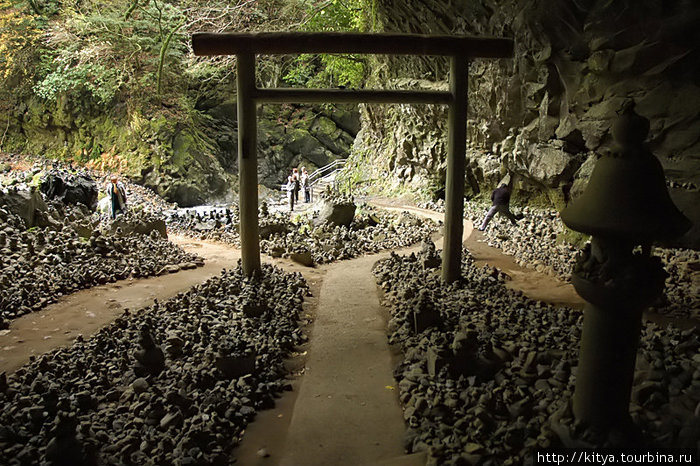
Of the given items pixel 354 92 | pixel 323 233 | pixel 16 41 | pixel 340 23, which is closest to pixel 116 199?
pixel 323 233

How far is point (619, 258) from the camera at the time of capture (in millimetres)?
2426

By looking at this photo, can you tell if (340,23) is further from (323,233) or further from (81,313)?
(81,313)

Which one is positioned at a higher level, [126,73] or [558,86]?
[126,73]

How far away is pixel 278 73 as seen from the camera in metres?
23.1

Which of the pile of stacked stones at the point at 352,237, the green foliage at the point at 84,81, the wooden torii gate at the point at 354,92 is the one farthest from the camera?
the green foliage at the point at 84,81

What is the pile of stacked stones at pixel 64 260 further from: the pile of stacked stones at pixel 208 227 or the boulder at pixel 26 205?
the pile of stacked stones at pixel 208 227

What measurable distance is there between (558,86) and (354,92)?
541 centimetres

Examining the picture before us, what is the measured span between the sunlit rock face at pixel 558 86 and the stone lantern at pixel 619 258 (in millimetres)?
171

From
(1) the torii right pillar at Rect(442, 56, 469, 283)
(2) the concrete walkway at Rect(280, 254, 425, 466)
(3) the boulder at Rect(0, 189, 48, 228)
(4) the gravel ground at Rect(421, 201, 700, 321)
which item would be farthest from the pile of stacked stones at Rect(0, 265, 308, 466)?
(3) the boulder at Rect(0, 189, 48, 228)

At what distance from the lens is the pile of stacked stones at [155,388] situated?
3002mm

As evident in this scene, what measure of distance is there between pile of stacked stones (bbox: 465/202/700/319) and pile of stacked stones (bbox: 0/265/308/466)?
13.9ft

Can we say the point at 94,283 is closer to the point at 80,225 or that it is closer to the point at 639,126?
the point at 80,225

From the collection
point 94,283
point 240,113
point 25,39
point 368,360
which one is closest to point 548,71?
point 240,113

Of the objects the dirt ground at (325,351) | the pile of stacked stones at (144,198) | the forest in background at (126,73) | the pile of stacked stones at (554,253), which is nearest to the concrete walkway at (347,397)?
the dirt ground at (325,351)
